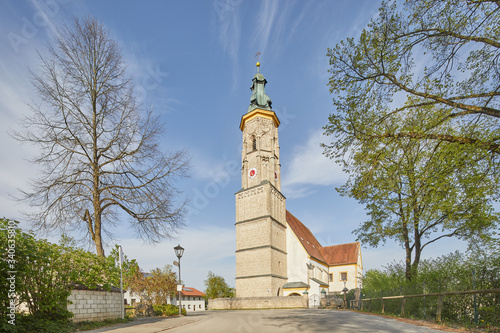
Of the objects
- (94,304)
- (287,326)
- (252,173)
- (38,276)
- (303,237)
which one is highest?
(252,173)

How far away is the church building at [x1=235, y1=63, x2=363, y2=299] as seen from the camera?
3348 cm

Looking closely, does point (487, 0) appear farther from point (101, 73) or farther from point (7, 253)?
point (101, 73)

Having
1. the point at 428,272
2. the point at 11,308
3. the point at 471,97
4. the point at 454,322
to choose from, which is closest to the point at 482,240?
the point at 428,272

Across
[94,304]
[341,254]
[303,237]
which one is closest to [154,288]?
[94,304]

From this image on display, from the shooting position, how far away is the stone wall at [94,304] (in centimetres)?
1004

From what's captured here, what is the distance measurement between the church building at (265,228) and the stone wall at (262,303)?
2.94 m

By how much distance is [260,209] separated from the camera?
1412 inches

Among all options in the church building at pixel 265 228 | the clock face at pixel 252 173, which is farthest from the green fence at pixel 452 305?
the clock face at pixel 252 173

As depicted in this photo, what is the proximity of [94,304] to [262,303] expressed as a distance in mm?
20673

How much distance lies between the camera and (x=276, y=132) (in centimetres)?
4203

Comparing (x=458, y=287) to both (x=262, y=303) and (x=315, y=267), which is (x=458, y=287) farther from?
(x=315, y=267)

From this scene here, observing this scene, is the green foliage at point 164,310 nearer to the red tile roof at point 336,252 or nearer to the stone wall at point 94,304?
the stone wall at point 94,304

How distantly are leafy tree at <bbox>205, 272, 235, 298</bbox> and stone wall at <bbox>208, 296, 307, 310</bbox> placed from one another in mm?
16470

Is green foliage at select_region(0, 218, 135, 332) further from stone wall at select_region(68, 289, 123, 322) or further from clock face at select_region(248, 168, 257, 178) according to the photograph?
clock face at select_region(248, 168, 257, 178)
